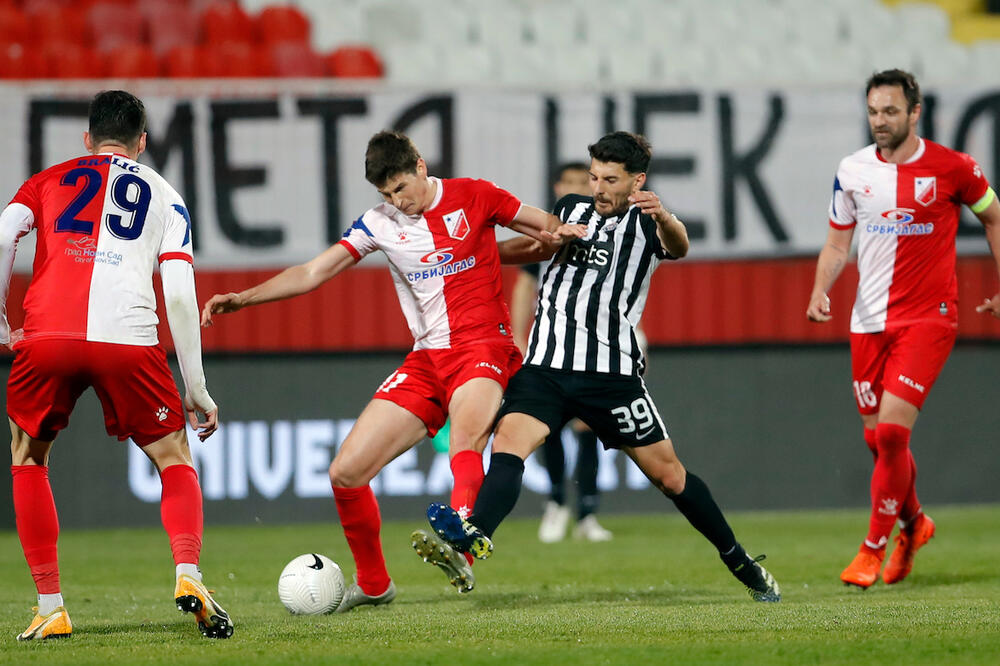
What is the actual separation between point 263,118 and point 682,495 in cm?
631

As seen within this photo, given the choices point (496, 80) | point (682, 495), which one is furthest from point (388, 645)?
point (496, 80)

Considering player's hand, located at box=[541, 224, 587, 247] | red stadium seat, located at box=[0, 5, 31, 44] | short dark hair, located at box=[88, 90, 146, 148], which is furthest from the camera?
red stadium seat, located at box=[0, 5, 31, 44]

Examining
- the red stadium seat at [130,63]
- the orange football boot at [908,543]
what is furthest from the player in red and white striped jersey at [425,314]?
the red stadium seat at [130,63]

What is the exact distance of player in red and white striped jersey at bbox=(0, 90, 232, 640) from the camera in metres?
4.77

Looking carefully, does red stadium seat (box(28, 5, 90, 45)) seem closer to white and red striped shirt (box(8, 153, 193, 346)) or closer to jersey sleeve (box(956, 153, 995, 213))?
white and red striped shirt (box(8, 153, 193, 346))

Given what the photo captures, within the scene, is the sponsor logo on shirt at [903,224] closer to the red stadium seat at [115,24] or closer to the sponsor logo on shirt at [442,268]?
the sponsor logo on shirt at [442,268]

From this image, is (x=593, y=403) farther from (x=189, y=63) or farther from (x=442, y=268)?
(x=189, y=63)

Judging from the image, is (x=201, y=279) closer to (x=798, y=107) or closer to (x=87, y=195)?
(x=798, y=107)

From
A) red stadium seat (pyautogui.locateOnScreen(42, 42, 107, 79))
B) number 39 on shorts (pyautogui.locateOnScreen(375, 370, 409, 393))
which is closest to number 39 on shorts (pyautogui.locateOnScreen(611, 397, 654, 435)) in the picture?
number 39 on shorts (pyautogui.locateOnScreen(375, 370, 409, 393))

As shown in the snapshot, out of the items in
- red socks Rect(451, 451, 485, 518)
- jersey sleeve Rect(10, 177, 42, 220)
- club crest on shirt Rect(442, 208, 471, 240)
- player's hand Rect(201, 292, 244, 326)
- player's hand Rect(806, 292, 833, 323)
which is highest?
jersey sleeve Rect(10, 177, 42, 220)

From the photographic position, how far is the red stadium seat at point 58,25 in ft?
40.1

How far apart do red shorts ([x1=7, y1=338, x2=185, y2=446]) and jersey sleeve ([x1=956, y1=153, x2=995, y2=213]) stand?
3.57 meters

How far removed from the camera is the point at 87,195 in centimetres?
484

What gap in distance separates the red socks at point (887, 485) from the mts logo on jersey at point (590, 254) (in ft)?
4.91
